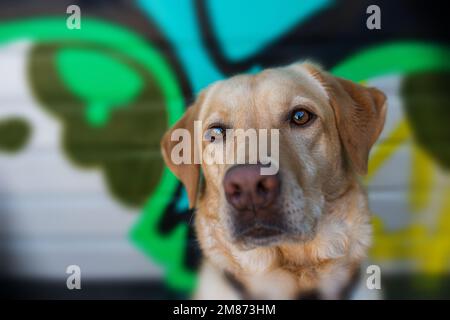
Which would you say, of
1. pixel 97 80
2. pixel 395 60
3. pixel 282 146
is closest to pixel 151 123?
pixel 97 80

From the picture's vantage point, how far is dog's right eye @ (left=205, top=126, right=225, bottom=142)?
2.31 m

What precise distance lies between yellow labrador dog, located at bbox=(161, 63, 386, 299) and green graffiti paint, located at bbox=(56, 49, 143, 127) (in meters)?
0.44

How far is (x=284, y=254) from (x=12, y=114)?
184cm

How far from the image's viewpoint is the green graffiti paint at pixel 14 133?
113 inches

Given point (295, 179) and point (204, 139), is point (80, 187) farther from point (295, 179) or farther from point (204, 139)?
point (295, 179)

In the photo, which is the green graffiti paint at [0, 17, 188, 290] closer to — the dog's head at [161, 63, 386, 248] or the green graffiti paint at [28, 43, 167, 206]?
the green graffiti paint at [28, 43, 167, 206]

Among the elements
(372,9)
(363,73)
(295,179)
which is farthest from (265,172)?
(372,9)

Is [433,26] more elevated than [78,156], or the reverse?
[433,26]

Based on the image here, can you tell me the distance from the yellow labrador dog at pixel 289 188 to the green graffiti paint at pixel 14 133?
98cm

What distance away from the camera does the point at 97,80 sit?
9.17 ft

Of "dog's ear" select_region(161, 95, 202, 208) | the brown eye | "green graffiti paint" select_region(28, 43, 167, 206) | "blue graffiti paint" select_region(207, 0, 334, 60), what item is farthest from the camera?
"green graffiti paint" select_region(28, 43, 167, 206)

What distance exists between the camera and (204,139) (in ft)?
7.90

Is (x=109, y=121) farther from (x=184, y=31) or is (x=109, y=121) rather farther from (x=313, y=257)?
(x=313, y=257)

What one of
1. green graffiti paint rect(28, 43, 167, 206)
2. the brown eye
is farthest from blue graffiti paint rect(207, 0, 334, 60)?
the brown eye
